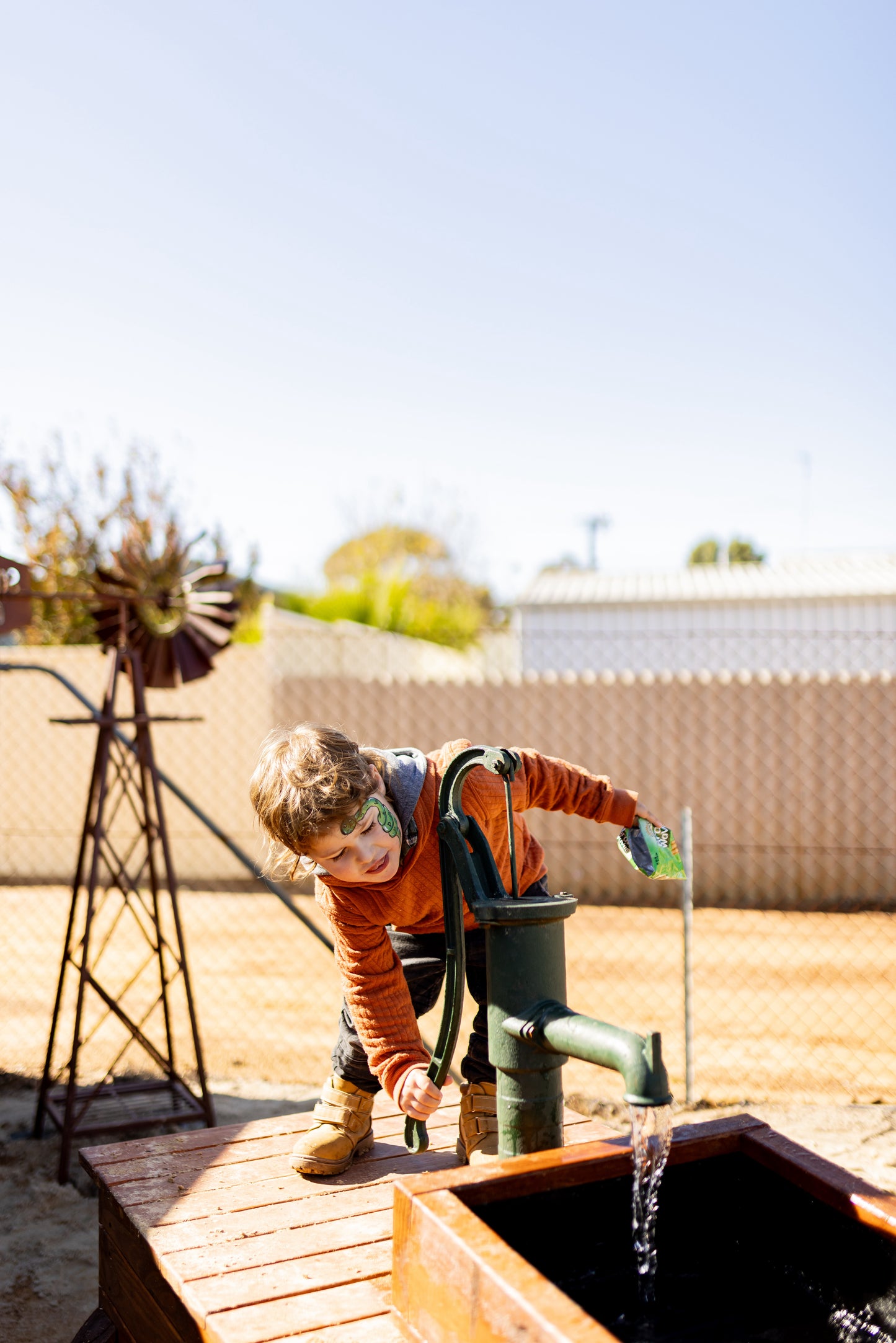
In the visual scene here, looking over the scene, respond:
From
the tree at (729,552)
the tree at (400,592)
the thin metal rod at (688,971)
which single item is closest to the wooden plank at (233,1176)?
the thin metal rod at (688,971)

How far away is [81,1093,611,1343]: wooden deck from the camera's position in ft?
4.80

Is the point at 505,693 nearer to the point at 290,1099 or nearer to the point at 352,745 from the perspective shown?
the point at 290,1099

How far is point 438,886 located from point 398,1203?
2.63 ft

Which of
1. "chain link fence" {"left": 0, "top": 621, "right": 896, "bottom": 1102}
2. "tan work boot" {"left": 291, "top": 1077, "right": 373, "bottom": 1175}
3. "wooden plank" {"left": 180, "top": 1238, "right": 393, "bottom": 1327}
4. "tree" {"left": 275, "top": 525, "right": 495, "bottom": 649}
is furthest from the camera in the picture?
"tree" {"left": 275, "top": 525, "right": 495, "bottom": 649}

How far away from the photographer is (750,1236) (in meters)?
1.54

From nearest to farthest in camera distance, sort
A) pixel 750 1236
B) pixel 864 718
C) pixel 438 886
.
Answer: pixel 750 1236, pixel 438 886, pixel 864 718

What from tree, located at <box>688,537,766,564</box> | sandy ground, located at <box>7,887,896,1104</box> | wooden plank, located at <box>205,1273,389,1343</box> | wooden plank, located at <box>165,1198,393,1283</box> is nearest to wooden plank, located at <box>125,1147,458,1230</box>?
wooden plank, located at <box>165,1198,393,1283</box>

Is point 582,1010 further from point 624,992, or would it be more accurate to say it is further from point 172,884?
point 172,884

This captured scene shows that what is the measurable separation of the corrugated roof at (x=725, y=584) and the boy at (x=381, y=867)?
9785 mm

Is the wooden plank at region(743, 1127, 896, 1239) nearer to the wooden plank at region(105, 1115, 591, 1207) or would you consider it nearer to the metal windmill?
the wooden plank at region(105, 1115, 591, 1207)

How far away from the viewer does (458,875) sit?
60.7 inches

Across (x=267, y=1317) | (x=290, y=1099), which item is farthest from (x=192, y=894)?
(x=267, y=1317)

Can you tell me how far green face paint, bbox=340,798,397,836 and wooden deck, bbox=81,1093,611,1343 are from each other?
24.9 inches

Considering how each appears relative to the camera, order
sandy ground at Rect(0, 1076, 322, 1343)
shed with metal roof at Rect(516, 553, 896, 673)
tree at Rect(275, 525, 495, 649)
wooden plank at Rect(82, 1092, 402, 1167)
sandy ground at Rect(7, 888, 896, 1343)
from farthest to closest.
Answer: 1. tree at Rect(275, 525, 495, 649)
2. shed with metal roof at Rect(516, 553, 896, 673)
3. sandy ground at Rect(7, 888, 896, 1343)
4. sandy ground at Rect(0, 1076, 322, 1343)
5. wooden plank at Rect(82, 1092, 402, 1167)
